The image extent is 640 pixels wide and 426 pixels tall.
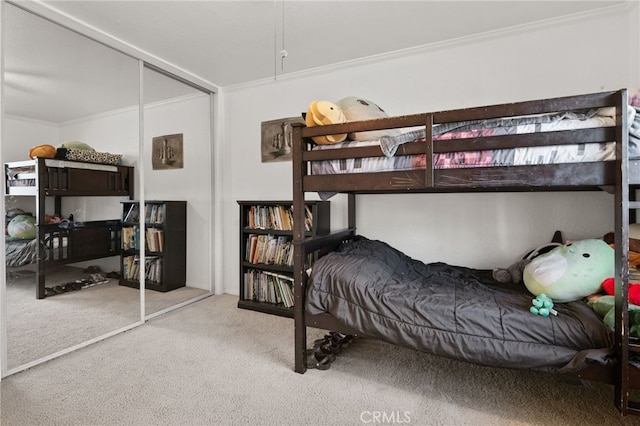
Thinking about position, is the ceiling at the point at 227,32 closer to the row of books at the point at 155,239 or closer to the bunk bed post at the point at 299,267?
the bunk bed post at the point at 299,267

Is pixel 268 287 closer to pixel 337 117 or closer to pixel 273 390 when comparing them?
pixel 273 390

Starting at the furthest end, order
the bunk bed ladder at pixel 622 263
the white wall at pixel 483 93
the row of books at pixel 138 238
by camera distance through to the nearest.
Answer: the row of books at pixel 138 238 < the white wall at pixel 483 93 < the bunk bed ladder at pixel 622 263

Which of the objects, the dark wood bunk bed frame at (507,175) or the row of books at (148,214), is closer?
the dark wood bunk bed frame at (507,175)

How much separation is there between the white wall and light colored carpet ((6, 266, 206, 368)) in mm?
1637

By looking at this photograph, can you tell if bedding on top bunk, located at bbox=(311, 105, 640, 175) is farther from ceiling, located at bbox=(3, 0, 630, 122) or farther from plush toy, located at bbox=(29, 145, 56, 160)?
plush toy, located at bbox=(29, 145, 56, 160)

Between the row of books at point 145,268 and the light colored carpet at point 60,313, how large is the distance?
4.4 inches

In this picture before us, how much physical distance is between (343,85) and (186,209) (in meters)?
1.97

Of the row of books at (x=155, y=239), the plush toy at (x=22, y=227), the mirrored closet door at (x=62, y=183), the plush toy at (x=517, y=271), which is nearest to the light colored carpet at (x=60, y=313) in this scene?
the mirrored closet door at (x=62, y=183)

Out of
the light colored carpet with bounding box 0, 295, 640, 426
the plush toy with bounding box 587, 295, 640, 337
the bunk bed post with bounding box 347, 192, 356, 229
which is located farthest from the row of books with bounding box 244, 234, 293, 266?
the plush toy with bounding box 587, 295, 640, 337

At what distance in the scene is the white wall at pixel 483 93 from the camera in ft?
6.91

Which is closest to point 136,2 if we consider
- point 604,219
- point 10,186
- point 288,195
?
point 10,186

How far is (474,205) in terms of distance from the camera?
7.94ft

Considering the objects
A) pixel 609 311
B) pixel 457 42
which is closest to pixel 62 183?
pixel 457 42

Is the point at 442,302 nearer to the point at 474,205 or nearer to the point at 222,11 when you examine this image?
the point at 474,205
